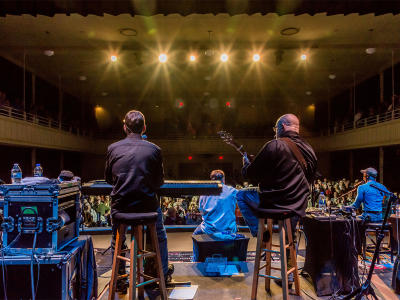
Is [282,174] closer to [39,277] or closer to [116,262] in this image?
[116,262]

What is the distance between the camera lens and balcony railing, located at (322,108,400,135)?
1040 cm

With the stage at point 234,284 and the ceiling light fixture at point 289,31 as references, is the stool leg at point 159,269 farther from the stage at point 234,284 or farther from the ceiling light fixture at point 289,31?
the ceiling light fixture at point 289,31

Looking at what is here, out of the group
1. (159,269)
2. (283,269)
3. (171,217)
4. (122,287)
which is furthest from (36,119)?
(283,269)

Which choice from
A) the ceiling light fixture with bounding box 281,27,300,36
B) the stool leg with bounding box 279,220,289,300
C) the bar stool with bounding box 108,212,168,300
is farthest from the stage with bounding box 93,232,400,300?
the ceiling light fixture with bounding box 281,27,300,36

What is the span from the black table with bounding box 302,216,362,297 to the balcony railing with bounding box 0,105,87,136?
31.9 feet

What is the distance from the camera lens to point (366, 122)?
12.1 m

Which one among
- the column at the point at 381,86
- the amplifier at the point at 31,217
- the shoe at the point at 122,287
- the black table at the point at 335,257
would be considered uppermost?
the column at the point at 381,86

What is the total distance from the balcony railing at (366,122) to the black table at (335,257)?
884cm

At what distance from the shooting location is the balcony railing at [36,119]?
9.58m

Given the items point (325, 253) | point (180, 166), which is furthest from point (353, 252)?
point (180, 166)

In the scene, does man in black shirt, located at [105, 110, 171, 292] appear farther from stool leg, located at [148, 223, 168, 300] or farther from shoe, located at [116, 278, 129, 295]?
shoe, located at [116, 278, 129, 295]

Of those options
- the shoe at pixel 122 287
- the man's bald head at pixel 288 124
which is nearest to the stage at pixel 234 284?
the shoe at pixel 122 287

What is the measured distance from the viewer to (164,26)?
7.41 metres

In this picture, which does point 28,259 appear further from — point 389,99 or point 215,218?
point 389,99
